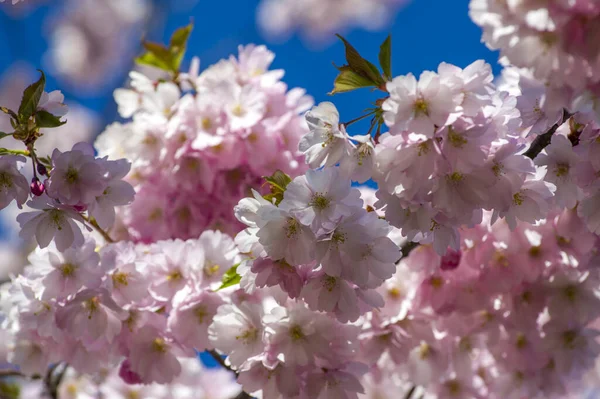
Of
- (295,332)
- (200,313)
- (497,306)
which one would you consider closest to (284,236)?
(295,332)

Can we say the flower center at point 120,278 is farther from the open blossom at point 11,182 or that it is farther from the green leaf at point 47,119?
the green leaf at point 47,119

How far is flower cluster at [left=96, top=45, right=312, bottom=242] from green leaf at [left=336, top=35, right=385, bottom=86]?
81 cm

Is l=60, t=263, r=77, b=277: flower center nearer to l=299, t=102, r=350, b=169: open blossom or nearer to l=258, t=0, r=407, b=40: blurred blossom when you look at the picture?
l=299, t=102, r=350, b=169: open blossom

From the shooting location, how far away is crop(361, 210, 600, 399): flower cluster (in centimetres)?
206

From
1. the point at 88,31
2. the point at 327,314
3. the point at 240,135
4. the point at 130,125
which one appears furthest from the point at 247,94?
the point at 88,31

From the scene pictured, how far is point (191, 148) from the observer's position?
7.54ft

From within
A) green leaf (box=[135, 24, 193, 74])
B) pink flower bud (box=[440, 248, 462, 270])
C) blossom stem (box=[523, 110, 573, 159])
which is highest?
blossom stem (box=[523, 110, 573, 159])

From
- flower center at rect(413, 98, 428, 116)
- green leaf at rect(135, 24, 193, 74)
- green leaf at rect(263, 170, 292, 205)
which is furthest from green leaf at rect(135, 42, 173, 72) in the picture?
flower center at rect(413, 98, 428, 116)

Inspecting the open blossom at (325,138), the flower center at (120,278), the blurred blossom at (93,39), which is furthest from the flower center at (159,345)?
the blurred blossom at (93,39)

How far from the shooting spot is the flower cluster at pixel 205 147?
2295mm

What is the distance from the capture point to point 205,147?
227 cm

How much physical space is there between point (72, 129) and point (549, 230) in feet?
21.4

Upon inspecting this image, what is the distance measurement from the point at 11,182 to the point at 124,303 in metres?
0.49

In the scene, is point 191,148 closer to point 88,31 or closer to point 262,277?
point 262,277
